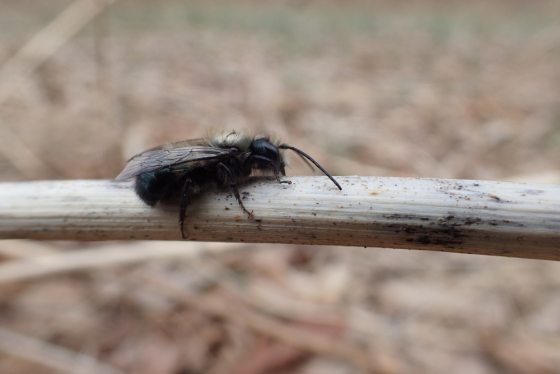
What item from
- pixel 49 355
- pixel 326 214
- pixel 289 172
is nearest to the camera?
pixel 326 214

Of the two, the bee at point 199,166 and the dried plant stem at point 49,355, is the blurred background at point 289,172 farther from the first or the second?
the bee at point 199,166

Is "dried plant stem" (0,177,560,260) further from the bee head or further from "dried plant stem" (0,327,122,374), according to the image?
"dried plant stem" (0,327,122,374)

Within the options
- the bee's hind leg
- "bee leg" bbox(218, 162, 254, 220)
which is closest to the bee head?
"bee leg" bbox(218, 162, 254, 220)

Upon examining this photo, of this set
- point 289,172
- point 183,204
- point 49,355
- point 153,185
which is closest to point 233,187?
point 183,204

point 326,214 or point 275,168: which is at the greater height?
point 275,168

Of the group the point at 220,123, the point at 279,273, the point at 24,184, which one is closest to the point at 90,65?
the point at 220,123

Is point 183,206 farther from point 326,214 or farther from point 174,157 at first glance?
point 326,214
